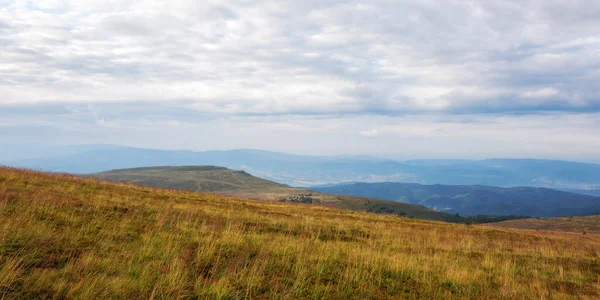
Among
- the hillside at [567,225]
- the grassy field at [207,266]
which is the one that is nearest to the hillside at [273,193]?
the hillside at [567,225]

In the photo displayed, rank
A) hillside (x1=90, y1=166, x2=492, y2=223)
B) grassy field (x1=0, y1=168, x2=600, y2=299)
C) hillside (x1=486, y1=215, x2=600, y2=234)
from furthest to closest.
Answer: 1. hillside (x1=90, y1=166, x2=492, y2=223)
2. hillside (x1=486, y1=215, x2=600, y2=234)
3. grassy field (x1=0, y1=168, x2=600, y2=299)

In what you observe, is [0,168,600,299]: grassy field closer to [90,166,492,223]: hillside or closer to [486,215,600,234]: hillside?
[486,215,600,234]: hillside

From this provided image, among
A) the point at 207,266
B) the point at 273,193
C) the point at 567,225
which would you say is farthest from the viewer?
the point at 273,193

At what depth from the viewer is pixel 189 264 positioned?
8695 mm

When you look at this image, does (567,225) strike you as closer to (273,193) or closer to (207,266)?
(207,266)

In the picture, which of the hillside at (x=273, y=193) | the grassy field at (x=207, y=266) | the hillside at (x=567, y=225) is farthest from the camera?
the hillside at (x=273, y=193)

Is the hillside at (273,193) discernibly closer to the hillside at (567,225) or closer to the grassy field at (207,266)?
the hillside at (567,225)

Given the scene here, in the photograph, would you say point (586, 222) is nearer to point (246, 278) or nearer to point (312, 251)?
point (312, 251)

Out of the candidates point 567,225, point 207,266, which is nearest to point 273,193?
point 567,225

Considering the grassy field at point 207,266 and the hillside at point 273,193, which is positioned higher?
the grassy field at point 207,266

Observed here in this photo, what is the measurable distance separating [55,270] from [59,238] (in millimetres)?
2664

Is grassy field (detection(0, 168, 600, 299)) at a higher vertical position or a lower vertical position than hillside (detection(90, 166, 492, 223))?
higher

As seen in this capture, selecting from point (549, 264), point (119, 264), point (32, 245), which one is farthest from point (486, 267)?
point (32, 245)

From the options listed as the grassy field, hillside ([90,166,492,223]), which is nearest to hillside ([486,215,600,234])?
the grassy field
